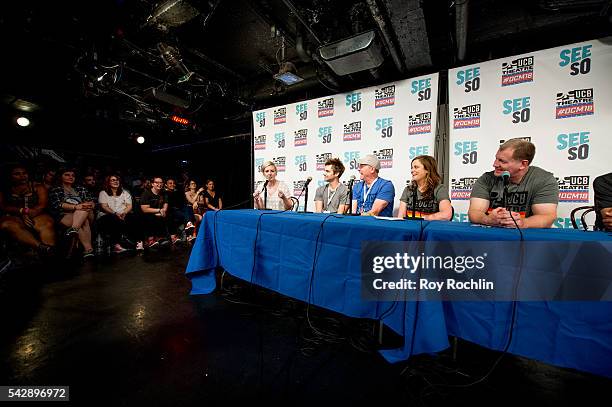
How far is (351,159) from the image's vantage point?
4.42 metres

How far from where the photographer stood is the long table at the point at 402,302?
3.50 ft

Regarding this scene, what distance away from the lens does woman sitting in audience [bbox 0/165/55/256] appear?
3.53m

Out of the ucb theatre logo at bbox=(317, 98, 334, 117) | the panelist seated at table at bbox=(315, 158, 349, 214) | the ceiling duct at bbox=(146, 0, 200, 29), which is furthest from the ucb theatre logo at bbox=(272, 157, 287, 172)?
the ceiling duct at bbox=(146, 0, 200, 29)

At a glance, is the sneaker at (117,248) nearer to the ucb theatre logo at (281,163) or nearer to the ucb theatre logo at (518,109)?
the ucb theatre logo at (281,163)

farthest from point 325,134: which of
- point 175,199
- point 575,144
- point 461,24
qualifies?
point 175,199

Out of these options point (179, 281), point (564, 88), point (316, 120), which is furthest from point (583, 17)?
point (179, 281)

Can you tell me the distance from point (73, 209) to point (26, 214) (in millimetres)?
610

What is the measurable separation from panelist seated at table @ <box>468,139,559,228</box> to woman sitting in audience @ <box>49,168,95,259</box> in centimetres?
616

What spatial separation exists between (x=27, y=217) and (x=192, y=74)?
12.0 feet

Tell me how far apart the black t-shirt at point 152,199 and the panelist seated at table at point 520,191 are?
20.0 feet

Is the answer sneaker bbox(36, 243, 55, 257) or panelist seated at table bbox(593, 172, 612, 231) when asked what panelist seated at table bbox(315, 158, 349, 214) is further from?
sneaker bbox(36, 243, 55, 257)

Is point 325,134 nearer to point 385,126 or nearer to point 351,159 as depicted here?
point 351,159

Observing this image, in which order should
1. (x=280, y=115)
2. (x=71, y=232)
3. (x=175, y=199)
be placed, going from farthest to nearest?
(x=175, y=199) < (x=280, y=115) < (x=71, y=232)

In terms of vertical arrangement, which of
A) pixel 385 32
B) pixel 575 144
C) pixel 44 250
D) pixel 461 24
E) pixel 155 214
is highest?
pixel 385 32
